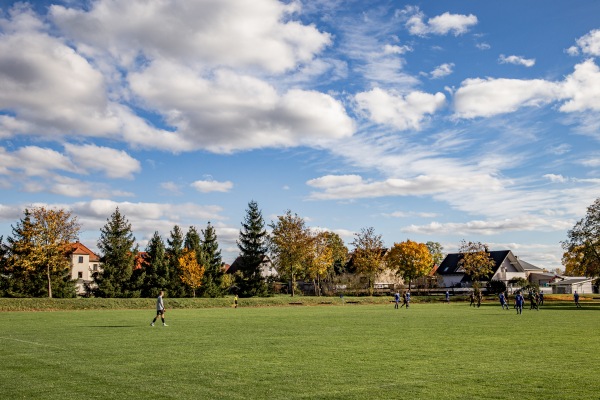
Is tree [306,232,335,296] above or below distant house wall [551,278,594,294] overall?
above

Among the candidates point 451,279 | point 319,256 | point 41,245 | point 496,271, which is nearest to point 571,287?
point 496,271

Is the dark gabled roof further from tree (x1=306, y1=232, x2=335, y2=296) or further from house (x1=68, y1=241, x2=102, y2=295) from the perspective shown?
house (x1=68, y1=241, x2=102, y2=295)

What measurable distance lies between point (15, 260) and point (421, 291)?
209ft

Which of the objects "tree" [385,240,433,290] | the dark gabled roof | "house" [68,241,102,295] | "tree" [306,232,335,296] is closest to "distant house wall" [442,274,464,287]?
the dark gabled roof

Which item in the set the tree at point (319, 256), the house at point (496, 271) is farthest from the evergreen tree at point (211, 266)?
the house at point (496, 271)

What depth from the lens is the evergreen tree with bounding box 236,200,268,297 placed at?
84.4m

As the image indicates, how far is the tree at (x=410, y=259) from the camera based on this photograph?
10250 cm

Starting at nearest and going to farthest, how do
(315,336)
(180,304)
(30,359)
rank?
(30,359) < (315,336) < (180,304)

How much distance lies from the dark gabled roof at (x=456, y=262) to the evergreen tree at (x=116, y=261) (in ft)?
237

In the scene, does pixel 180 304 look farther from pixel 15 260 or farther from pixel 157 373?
pixel 157 373

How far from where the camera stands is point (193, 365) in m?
15.1

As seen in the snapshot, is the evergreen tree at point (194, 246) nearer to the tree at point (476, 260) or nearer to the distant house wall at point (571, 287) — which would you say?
the tree at point (476, 260)

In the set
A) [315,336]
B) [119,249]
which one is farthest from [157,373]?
[119,249]

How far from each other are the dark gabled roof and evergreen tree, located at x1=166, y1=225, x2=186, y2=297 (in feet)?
209
